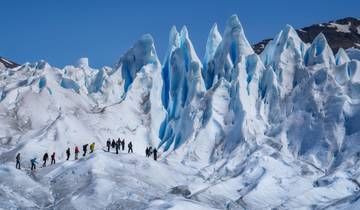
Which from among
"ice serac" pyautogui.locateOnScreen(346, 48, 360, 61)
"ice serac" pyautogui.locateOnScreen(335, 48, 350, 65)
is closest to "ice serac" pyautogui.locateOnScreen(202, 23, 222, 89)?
"ice serac" pyautogui.locateOnScreen(335, 48, 350, 65)

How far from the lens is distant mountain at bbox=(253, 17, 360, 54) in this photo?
13112 centimetres

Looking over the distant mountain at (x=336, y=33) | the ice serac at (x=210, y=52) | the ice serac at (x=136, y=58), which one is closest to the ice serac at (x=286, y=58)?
the ice serac at (x=210, y=52)

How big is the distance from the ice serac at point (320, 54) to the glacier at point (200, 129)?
0.51ft

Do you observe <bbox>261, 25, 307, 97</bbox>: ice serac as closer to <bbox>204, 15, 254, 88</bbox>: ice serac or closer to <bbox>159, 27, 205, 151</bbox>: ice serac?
<bbox>204, 15, 254, 88</bbox>: ice serac

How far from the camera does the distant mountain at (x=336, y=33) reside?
13112cm

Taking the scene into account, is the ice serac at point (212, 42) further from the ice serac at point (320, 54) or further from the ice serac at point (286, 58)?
the ice serac at point (320, 54)

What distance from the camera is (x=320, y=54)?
71.0m

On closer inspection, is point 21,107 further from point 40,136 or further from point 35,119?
point 40,136

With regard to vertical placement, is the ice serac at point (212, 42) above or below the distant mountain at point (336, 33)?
above

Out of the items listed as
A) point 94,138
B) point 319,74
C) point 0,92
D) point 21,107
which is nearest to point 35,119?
point 21,107

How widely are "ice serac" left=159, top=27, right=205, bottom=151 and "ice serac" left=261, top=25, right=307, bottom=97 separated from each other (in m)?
8.47

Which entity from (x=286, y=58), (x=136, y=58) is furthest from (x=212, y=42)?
(x=286, y=58)

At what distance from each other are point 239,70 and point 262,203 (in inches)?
946

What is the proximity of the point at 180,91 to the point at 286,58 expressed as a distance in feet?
40.5
